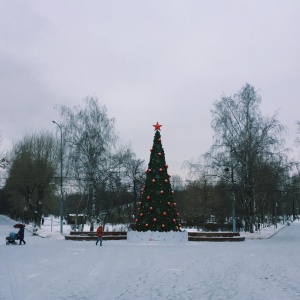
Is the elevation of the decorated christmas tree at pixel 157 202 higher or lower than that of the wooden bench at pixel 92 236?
higher

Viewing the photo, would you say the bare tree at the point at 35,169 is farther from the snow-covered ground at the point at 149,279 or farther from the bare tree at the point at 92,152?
the snow-covered ground at the point at 149,279

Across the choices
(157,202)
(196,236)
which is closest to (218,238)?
(196,236)

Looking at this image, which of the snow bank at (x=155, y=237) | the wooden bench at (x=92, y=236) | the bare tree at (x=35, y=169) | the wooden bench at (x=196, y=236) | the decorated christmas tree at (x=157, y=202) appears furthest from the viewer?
the bare tree at (x=35, y=169)

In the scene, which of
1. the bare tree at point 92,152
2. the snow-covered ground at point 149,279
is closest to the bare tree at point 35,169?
the bare tree at point 92,152

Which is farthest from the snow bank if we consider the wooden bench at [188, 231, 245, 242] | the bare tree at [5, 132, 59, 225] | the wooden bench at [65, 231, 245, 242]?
the bare tree at [5, 132, 59, 225]

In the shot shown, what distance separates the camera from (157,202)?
27047mm

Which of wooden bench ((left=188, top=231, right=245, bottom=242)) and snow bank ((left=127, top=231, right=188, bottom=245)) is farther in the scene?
wooden bench ((left=188, top=231, right=245, bottom=242))

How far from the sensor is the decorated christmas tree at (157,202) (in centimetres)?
2695

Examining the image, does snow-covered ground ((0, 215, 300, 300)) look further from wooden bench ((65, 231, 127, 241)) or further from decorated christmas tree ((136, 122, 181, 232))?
wooden bench ((65, 231, 127, 241))

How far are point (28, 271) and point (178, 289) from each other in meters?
5.44

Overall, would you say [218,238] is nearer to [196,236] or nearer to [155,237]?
[196,236]

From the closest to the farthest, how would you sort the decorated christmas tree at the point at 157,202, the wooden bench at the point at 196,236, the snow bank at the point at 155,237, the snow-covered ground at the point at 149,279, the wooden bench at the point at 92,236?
1. the snow-covered ground at the point at 149,279
2. the snow bank at the point at 155,237
3. the decorated christmas tree at the point at 157,202
4. the wooden bench at the point at 196,236
5. the wooden bench at the point at 92,236

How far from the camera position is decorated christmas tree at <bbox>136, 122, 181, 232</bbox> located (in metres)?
27.0

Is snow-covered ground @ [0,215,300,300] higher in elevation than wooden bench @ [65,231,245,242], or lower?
lower
